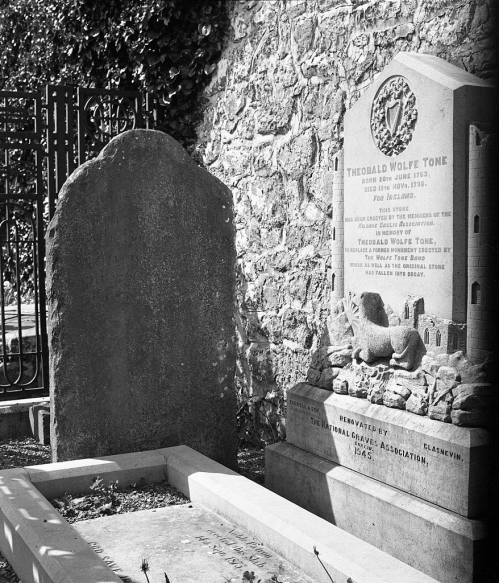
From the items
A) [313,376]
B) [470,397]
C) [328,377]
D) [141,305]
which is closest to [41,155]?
[141,305]

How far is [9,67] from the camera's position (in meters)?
9.72

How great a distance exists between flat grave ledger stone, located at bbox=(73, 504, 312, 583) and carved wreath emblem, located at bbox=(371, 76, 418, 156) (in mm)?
2016

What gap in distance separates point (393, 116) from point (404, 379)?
51.8 inches

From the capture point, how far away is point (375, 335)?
12.0ft

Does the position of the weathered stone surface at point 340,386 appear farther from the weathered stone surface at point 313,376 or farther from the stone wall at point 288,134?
the stone wall at point 288,134

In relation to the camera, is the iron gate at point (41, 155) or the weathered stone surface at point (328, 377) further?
the iron gate at point (41, 155)

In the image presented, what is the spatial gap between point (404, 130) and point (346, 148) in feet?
1.73

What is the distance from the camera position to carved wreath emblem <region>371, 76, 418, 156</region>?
3.53 m

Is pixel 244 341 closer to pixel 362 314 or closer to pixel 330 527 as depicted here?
pixel 362 314

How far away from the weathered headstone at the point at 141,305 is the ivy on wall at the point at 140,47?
2309 millimetres

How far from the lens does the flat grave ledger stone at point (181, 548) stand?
2.82 meters

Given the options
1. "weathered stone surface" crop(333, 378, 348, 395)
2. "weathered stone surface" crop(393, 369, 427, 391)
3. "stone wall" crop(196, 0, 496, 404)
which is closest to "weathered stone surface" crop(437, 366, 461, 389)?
"weathered stone surface" crop(393, 369, 427, 391)

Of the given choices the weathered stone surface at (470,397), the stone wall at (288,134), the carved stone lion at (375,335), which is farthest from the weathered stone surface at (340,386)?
the stone wall at (288,134)

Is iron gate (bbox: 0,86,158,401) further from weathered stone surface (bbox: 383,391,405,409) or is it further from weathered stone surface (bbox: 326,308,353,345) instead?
weathered stone surface (bbox: 383,391,405,409)
